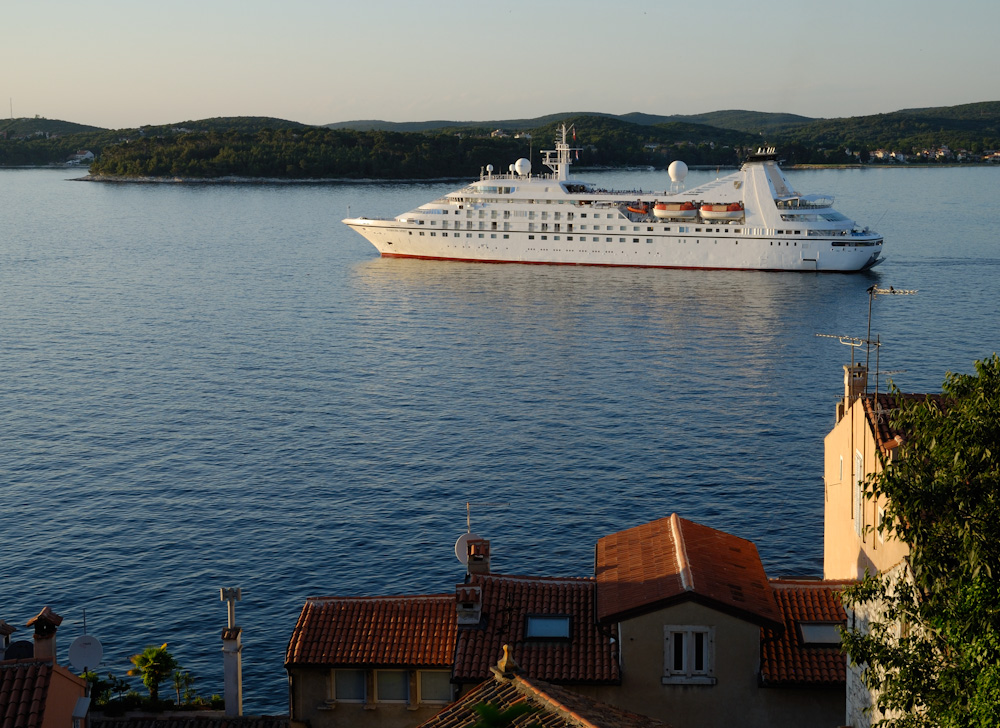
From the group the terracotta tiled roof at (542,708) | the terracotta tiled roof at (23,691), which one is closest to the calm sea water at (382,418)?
the terracotta tiled roof at (23,691)

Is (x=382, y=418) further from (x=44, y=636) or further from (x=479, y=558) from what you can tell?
(x=44, y=636)

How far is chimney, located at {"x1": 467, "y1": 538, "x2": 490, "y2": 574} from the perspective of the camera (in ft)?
55.2

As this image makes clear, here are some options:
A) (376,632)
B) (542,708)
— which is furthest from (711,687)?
(376,632)

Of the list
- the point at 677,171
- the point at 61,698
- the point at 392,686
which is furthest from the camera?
the point at 677,171

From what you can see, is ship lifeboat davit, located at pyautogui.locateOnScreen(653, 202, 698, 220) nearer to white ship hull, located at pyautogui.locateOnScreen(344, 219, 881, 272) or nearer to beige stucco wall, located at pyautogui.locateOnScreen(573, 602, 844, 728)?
white ship hull, located at pyautogui.locateOnScreen(344, 219, 881, 272)

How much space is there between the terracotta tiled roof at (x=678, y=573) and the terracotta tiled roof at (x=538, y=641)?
14.8 inches

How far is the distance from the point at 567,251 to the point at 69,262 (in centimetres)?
3765

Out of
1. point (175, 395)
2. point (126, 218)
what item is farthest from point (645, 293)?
point (126, 218)

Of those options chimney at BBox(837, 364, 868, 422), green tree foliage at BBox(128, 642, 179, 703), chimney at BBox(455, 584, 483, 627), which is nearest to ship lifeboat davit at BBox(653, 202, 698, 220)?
chimney at BBox(837, 364, 868, 422)

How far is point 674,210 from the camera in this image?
3201 inches

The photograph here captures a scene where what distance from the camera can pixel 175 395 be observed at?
43.5 meters

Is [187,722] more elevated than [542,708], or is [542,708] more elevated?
[542,708]

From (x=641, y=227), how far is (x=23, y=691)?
70.4 meters

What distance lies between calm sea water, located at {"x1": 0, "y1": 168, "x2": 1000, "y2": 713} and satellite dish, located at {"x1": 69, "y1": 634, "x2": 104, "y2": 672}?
410 cm
